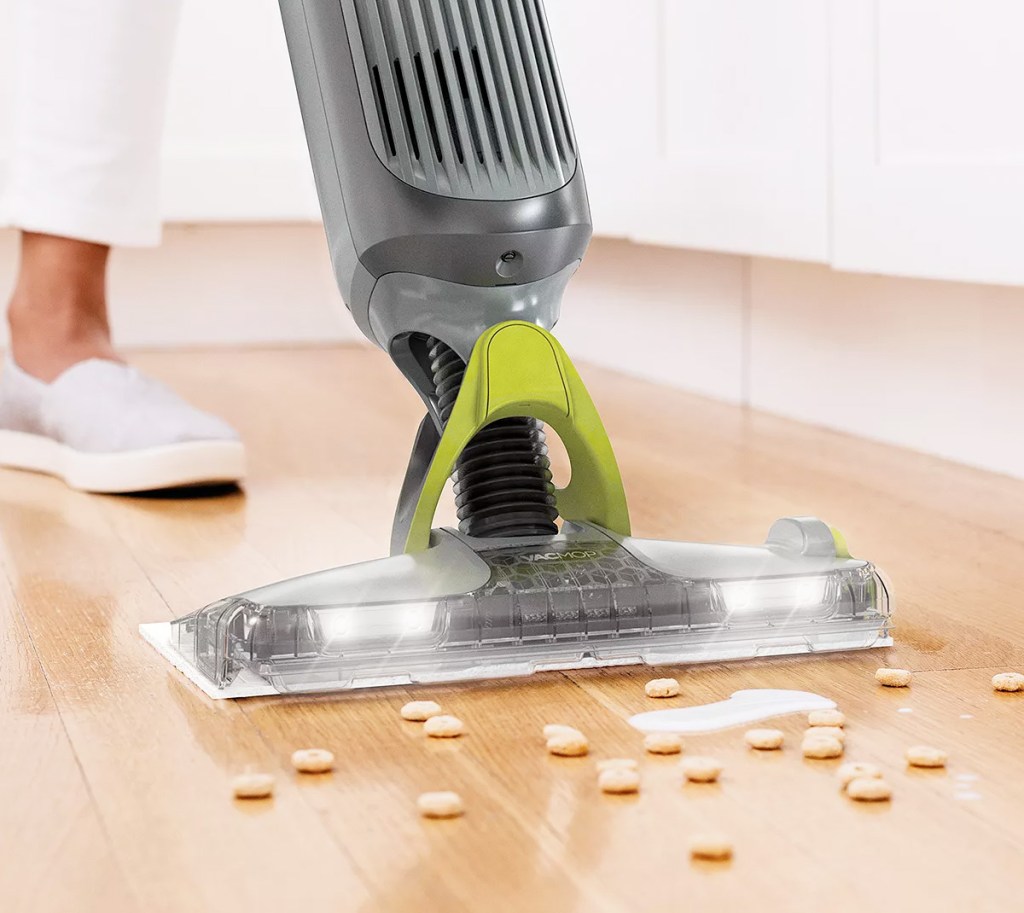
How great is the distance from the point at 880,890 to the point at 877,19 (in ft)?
3.31

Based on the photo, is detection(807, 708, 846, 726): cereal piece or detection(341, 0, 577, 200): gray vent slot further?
detection(341, 0, 577, 200): gray vent slot

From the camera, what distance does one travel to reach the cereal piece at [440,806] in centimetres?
60

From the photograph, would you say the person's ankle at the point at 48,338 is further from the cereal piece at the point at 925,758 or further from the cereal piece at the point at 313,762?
the cereal piece at the point at 925,758

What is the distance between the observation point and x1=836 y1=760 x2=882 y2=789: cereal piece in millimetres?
631

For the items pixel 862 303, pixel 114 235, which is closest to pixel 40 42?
pixel 114 235

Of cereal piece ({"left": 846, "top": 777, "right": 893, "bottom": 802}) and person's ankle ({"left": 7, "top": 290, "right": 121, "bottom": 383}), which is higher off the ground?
person's ankle ({"left": 7, "top": 290, "right": 121, "bottom": 383})

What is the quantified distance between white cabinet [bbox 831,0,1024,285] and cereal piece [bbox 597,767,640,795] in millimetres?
716

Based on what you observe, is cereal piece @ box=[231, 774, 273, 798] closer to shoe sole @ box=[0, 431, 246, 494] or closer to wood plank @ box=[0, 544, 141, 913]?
wood plank @ box=[0, 544, 141, 913]

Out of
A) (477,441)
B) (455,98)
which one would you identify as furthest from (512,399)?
(455,98)

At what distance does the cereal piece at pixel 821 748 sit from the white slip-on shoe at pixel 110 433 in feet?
2.79

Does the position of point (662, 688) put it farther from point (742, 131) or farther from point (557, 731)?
point (742, 131)

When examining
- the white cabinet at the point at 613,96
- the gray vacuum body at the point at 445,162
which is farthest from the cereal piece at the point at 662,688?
the white cabinet at the point at 613,96

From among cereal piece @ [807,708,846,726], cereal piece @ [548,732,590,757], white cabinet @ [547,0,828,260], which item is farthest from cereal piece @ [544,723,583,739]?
white cabinet @ [547,0,828,260]

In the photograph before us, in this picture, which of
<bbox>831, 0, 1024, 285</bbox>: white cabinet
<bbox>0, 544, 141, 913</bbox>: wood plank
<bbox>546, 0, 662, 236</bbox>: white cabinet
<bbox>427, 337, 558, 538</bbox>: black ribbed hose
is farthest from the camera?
<bbox>546, 0, 662, 236</bbox>: white cabinet
